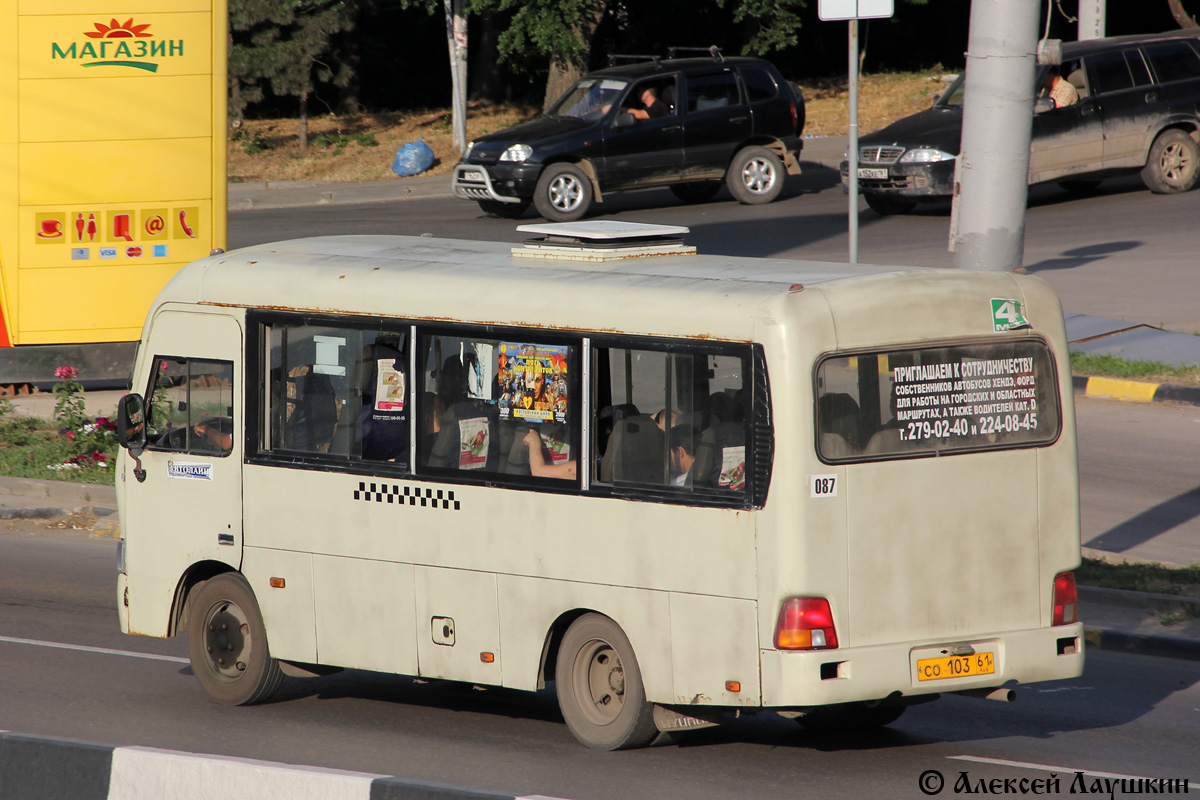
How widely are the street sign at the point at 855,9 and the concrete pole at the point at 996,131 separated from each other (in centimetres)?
142

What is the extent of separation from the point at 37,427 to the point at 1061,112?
14.5 m

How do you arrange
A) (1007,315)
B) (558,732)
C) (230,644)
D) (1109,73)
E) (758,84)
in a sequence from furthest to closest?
(758,84), (1109,73), (230,644), (558,732), (1007,315)

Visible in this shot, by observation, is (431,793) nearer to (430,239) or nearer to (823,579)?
(823,579)

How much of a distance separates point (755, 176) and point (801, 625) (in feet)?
64.2

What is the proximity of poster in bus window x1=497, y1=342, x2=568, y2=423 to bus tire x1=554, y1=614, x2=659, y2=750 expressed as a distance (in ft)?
3.13

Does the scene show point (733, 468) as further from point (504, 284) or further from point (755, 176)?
point (755, 176)

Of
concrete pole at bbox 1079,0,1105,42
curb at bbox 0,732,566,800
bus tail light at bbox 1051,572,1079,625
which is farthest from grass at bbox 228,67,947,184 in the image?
curb at bbox 0,732,566,800

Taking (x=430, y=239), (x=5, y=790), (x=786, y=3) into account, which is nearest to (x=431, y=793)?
(x=5, y=790)

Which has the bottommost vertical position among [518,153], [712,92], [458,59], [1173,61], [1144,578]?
[1144,578]

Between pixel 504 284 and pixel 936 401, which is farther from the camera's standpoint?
pixel 504 284

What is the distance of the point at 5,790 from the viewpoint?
20.8ft

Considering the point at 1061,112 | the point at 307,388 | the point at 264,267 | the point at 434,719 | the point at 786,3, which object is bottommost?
the point at 434,719

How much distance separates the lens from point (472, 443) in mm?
7648

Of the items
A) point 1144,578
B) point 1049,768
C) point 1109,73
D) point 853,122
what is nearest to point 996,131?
point 853,122
